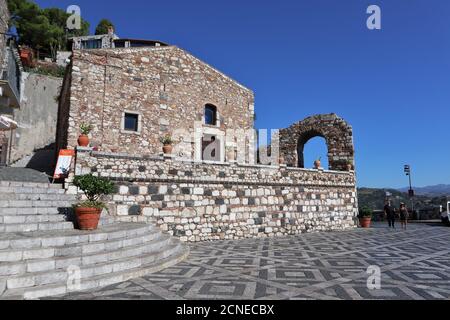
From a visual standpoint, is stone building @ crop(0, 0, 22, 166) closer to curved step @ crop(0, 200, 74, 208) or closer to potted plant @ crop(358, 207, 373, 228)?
curved step @ crop(0, 200, 74, 208)

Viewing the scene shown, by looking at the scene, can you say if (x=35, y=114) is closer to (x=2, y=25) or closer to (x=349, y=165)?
(x=2, y=25)

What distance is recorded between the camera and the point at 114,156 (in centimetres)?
940

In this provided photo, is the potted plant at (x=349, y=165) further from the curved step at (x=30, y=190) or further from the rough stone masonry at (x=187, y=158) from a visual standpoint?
the curved step at (x=30, y=190)

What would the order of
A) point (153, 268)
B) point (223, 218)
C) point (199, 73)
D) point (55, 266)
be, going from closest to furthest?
point (55, 266)
point (153, 268)
point (223, 218)
point (199, 73)

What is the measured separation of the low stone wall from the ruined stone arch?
2.03m

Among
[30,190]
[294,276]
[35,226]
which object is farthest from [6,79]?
[294,276]

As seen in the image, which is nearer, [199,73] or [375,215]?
[199,73]

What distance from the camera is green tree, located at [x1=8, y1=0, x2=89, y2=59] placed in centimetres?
3142

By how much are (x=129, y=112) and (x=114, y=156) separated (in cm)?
610

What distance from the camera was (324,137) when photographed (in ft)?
55.1

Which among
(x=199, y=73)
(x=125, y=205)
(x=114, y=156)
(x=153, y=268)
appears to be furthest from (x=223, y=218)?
(x=199, y=73)

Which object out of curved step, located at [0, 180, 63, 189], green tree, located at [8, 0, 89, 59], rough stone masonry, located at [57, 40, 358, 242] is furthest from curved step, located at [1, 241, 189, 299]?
green tree, located at [8, 0, 89, 59]
